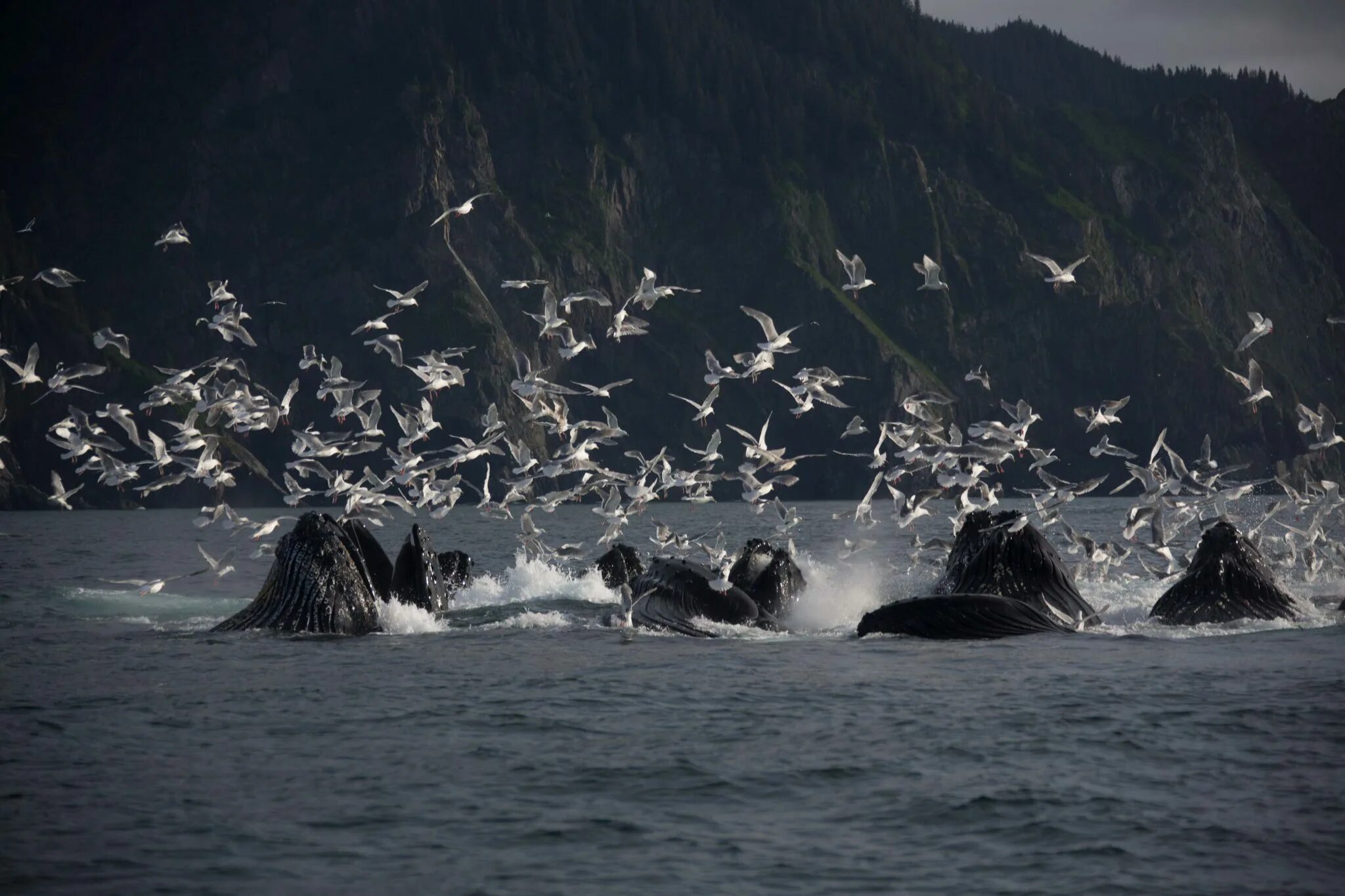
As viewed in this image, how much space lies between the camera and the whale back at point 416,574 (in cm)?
2411

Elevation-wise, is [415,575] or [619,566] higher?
[619,566]

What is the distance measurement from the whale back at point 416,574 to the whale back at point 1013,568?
7.63 m

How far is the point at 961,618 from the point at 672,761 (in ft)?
27.0

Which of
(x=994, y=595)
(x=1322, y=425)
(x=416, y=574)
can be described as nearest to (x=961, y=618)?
(x=994, y=595)

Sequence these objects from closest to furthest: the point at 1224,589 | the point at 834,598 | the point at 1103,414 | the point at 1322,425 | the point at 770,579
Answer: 1. the point at 1224,589
2. the point at 770,579
3. the point at 834,598
4. the point at 1322,425
5. the point at 1103,414

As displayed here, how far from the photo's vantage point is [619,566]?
104 feet

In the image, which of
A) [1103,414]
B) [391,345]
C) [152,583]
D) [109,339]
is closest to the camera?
[152,583]

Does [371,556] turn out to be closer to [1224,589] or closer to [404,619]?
[404,619]

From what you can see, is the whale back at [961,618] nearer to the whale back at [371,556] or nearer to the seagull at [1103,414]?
the whale back at [371,556]

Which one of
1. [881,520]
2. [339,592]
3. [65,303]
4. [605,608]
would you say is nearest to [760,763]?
[339,592]

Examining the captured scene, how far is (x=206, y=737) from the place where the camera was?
1537 centimetres

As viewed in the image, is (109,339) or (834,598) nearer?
(834,598)

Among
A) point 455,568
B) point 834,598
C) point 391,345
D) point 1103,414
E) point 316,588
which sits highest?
point 391,345

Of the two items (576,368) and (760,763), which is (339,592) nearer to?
(760,763)
